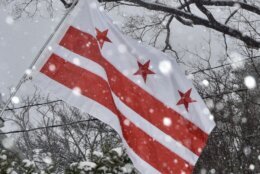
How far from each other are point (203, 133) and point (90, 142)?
85.8 feet

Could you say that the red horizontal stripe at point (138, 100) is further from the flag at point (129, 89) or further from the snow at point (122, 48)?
the snow at point (122, 48)

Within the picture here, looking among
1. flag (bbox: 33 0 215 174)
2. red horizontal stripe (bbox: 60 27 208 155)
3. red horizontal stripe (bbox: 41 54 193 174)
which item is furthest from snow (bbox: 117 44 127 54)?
red horizontal stripe (bbox: 41 54 193 174)

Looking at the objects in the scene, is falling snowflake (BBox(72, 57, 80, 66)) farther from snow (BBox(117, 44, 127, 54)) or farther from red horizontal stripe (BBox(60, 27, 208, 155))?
snow (BBox(117, 44, 127, 54))

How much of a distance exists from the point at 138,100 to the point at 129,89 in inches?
6.9

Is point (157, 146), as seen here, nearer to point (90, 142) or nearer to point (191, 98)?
point (191, 98)

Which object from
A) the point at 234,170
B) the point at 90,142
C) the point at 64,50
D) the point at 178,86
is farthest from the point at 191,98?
the point at 90,142

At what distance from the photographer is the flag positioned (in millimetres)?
4672

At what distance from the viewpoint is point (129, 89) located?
5004 millimetres

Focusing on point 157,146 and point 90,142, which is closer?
point 157,146

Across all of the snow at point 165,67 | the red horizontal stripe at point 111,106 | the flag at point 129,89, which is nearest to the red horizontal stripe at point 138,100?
the flag at point 129,89

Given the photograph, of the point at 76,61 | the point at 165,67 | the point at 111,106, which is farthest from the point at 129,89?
the point at 76,61

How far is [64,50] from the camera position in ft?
16.8

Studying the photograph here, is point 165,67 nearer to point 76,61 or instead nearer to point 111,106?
point 111,106

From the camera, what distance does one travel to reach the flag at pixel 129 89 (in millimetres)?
4672
